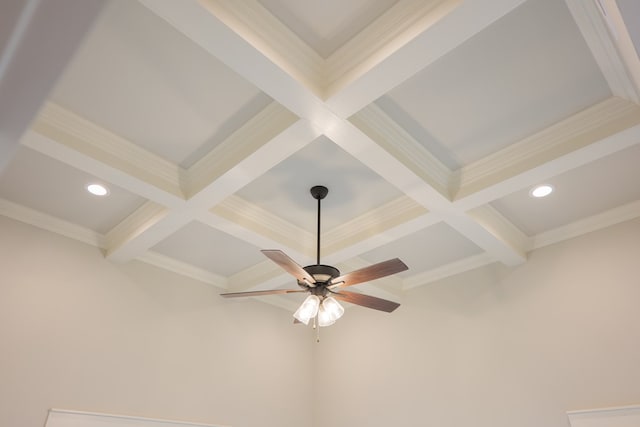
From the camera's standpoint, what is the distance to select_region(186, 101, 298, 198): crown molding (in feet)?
7.60

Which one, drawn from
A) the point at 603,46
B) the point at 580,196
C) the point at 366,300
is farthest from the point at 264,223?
the point at 603,46

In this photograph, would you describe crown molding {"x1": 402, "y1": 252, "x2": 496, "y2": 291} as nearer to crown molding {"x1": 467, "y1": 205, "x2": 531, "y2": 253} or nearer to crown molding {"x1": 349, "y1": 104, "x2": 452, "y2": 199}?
crown molding {"x1": 467, "y1": 205, "x2": 531, "y2": 253}

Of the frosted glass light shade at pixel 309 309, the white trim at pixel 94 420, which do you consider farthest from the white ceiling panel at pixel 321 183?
the white trim at pixel 94 420

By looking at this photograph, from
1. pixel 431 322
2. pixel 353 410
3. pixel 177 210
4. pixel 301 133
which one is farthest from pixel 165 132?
pixel 353 410

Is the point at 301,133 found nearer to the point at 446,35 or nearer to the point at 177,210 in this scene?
the point at 446,35

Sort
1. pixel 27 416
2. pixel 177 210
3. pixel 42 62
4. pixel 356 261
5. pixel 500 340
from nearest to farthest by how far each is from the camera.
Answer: pixel 42 62, pixel 27 416, pixel 177 210, pixel 500 340, pixel 356 261

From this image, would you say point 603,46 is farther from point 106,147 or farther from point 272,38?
point 106,147

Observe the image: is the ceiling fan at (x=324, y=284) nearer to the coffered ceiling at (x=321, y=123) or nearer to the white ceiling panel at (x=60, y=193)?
the coffered ceiling at (x=321, y=123)

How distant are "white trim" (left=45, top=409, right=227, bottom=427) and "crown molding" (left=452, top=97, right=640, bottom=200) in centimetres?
260

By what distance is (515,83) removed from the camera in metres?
2.22

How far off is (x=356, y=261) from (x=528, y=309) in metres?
1.34

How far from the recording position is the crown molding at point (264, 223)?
3084mm

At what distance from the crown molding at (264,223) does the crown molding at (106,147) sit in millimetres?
386

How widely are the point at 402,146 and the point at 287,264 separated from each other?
3.02ft
